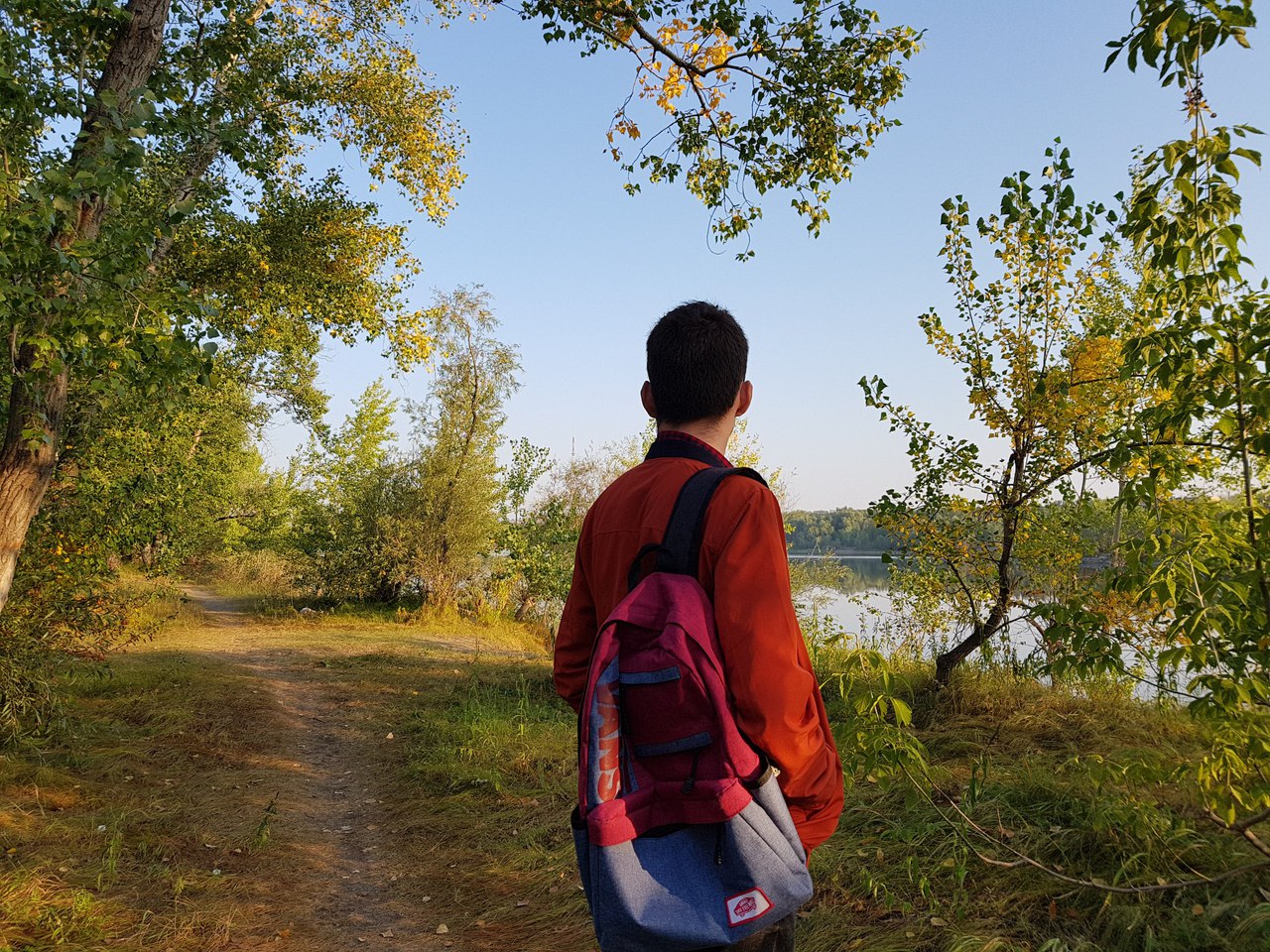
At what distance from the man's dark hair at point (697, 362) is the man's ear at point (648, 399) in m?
0.04

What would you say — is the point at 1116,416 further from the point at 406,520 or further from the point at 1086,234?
the point at 406,520

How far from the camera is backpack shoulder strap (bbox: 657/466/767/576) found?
1.76 m

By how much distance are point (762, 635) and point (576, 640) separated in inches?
26.7

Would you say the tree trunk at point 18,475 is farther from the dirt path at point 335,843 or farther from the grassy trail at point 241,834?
the dirt path at point 335,843

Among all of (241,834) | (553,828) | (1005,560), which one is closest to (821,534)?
(1005,560)

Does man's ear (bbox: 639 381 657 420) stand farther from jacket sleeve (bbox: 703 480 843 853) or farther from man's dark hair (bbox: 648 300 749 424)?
jacket sleeve (bbox: 703 480 843 853)

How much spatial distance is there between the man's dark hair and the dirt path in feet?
11.9

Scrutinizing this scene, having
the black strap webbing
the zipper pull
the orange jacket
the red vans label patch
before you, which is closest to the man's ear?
the orange jacket

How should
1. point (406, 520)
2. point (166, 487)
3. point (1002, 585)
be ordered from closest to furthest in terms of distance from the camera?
point (1002, 585), point (166, 487), point (406, 520)

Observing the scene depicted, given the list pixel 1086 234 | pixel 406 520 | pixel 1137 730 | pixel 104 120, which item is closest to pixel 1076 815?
pixel 1137 730

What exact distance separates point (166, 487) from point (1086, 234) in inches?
399

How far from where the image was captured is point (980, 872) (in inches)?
151

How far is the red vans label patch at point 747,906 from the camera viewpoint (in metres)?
1.62

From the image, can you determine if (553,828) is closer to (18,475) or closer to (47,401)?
(18,475)
